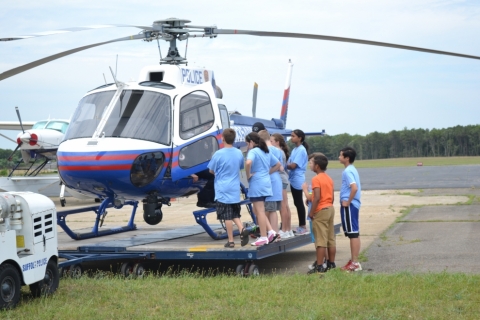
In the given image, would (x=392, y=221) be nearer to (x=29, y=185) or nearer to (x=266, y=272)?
(x=266, y=272)

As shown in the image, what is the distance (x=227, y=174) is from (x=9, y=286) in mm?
3299

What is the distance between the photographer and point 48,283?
7.09m

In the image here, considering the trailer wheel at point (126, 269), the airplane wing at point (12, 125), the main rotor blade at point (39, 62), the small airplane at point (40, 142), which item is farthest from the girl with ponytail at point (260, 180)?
the airplane wing at point (12, 125)

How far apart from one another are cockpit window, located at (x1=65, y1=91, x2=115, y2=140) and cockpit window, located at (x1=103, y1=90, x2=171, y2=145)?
0.66 ft

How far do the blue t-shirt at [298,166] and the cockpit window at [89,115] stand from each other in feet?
9.02

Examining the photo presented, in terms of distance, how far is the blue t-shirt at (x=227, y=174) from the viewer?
8.77 m

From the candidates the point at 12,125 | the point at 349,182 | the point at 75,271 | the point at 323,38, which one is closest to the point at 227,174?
the point at 349,182

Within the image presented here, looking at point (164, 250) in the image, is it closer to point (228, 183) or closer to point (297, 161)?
point (228, 183)

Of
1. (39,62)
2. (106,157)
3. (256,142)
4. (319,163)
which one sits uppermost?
(39,62)

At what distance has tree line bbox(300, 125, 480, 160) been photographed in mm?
82250

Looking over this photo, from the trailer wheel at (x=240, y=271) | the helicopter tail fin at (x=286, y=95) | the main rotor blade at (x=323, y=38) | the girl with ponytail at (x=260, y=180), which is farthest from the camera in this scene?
the helicopter tail fin at (x=286, y=95)

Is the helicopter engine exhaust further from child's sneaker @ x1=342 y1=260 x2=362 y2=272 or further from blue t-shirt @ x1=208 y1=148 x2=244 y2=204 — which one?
child's sneaker @ x1=342 y1=260 x2=362 y2=272

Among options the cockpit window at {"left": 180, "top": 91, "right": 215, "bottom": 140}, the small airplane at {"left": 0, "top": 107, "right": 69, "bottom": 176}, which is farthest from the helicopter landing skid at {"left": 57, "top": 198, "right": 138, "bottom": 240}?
the small airplane at {"left": 0, "top": 107, "right": 69, "bottom": 176}

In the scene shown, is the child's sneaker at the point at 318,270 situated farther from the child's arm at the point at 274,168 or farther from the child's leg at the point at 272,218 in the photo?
the child's arm at the point at 274,168
